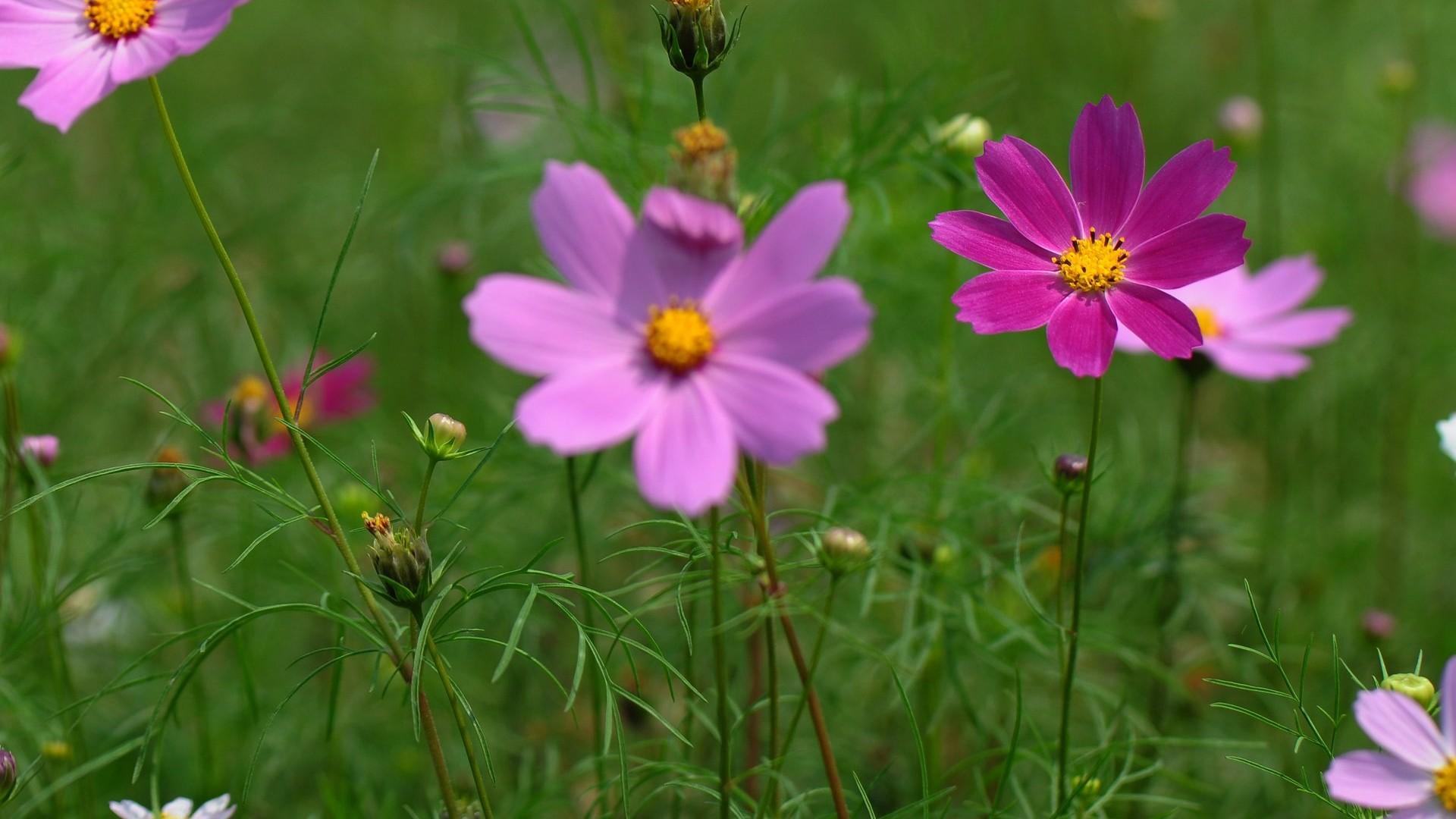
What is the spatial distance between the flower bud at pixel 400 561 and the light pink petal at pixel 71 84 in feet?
1.05

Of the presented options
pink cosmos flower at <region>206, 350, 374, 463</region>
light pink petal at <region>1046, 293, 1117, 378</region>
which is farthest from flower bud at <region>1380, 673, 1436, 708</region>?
pink cosmos flower at <region>206, 350, 374, 463</region>

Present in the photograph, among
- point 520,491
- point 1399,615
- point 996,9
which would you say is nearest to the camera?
point 520,491

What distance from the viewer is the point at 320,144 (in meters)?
3.05

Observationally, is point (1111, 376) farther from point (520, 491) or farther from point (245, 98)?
point (245, 98)

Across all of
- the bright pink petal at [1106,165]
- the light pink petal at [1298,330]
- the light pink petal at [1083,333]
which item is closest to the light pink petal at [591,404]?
the light pink petal at [1083,333]

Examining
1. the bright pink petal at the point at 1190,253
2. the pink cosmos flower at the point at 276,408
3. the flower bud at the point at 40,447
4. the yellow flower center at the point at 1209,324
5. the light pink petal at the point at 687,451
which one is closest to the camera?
the light pink petal at the point at 687,451

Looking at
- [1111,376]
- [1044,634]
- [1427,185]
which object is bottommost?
[1044,634]

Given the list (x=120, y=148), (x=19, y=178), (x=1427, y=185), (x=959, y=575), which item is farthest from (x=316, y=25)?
(x=1427, y=185)

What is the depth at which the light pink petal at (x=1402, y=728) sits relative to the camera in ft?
2.53

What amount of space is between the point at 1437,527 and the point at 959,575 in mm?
1076

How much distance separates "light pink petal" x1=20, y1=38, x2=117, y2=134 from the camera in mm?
815

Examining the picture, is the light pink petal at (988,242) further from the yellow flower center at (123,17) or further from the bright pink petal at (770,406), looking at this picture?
the yellow flower center at (123,17)

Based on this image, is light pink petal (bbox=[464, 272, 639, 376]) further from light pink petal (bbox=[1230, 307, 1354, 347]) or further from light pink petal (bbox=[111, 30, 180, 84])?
light pink petal (bbox=[1230, 307, 1354, 347])

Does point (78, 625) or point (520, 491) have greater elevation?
point (520, 491)
